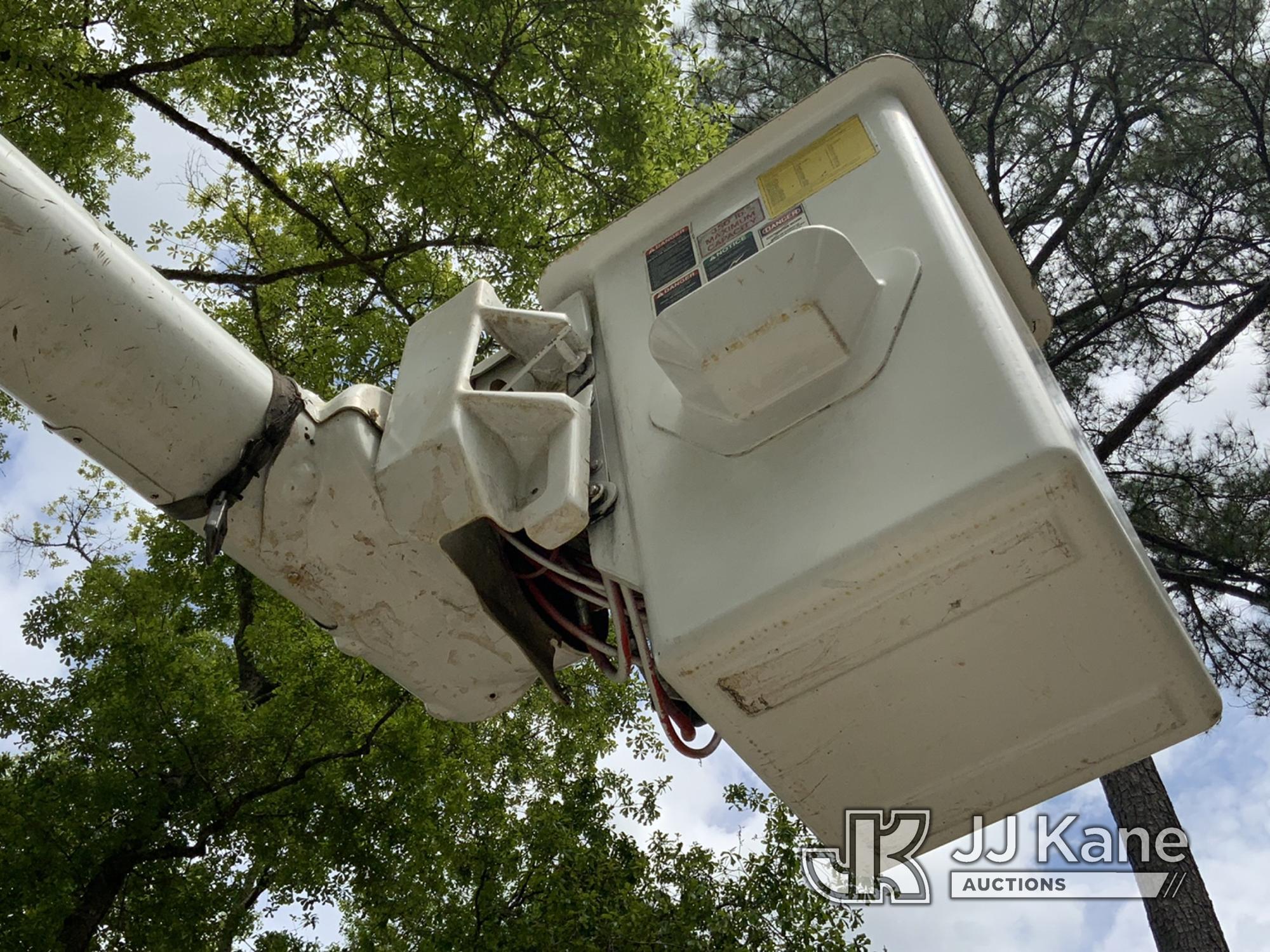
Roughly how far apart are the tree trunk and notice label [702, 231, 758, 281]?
3.74m

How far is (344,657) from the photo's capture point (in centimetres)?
568

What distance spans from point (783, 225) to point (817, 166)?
0.18 meters

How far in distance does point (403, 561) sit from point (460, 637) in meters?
0.25

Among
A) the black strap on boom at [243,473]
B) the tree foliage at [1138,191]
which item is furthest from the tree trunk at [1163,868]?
the black strap on boom at [243,473]

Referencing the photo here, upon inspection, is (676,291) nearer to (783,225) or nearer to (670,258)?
(670,258)

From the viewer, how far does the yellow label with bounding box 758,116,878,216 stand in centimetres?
252

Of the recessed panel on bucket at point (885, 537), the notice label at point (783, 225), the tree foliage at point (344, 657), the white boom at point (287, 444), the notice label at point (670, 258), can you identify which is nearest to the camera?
the recessed panel on bucket at point (885, 537)

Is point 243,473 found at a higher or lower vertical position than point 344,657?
lower

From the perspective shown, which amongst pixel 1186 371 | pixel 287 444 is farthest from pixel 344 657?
pixel 1186 371

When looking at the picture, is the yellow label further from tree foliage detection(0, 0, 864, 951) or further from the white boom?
tree foliage detection(0, 0, 864, 951)

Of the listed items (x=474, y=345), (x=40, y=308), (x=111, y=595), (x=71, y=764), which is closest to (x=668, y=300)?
(x=474, y=345)

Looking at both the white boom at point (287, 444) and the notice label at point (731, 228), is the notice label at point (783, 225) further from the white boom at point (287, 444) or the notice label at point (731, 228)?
the white boom at point (287, 444)

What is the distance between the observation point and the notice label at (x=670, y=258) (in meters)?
2.64

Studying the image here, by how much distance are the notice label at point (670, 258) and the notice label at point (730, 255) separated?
0.19ft
